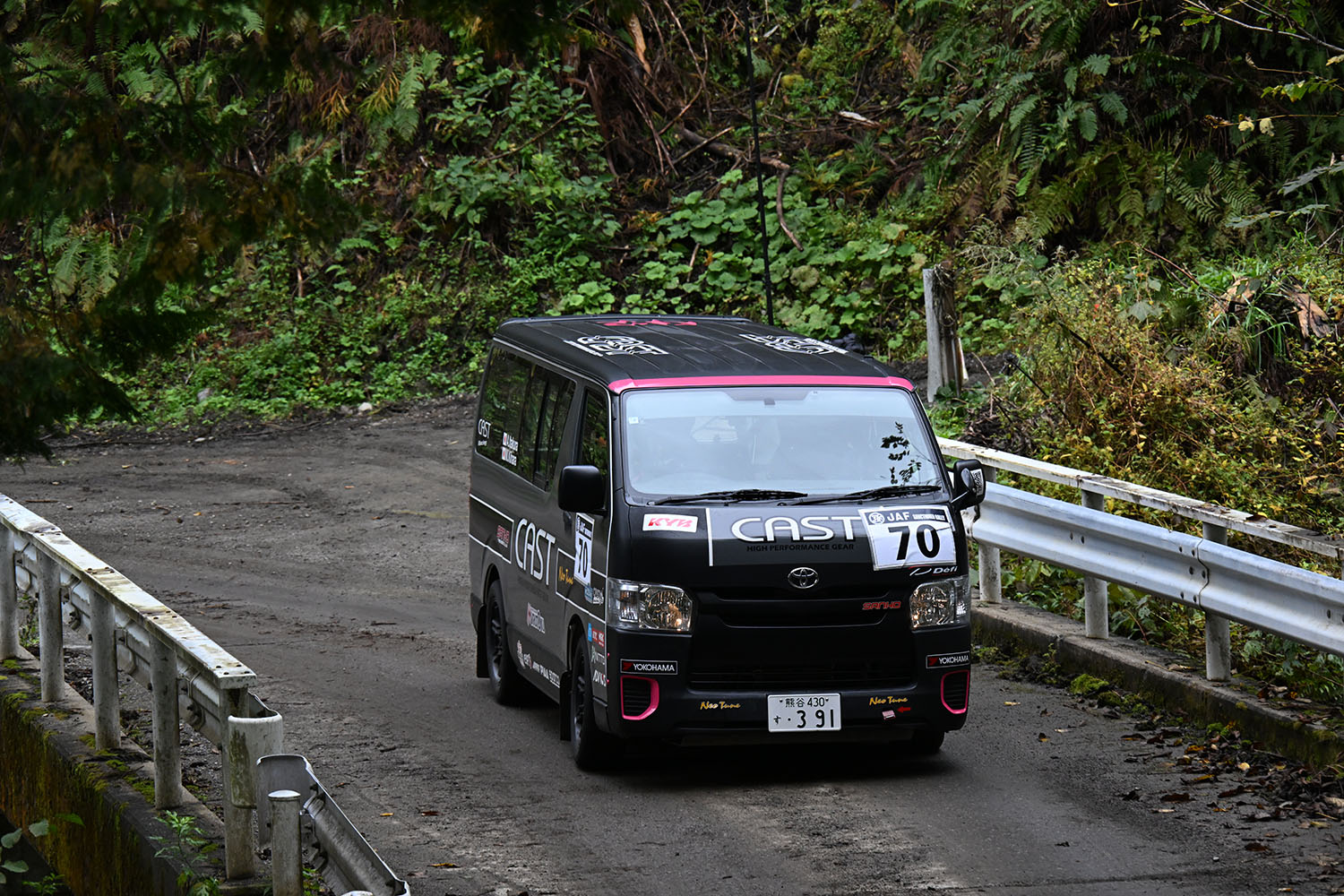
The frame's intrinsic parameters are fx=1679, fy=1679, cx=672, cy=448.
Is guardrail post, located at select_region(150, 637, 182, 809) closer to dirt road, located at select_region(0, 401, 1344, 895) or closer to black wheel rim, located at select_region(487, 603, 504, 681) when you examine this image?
dirt road, located at select_region(0, 401, 1344, 895)

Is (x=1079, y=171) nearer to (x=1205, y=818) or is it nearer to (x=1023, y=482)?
(x=1023, y=482)

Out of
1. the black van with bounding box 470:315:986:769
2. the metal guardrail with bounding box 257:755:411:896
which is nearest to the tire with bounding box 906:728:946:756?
the black van with bounding box 470:315:986:769

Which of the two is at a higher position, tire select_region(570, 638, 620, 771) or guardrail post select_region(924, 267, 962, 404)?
guardrail post select_region(924, 267, 962, 404)

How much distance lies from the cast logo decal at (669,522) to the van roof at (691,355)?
34.2 inches

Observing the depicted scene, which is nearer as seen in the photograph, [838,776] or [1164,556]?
[838,776]

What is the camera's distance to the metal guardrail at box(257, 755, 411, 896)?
190 inches

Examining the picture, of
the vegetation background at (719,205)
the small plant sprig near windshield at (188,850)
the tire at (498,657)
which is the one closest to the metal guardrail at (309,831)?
the small plant sprig near windshield at (188,850)

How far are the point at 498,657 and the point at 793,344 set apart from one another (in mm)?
2640

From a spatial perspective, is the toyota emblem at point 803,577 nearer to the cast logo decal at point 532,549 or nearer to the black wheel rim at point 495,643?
the cast logo decal at point 532,549

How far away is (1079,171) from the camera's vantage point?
772 inches

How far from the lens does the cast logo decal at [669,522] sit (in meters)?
8.05

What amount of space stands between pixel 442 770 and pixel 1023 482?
221 inches

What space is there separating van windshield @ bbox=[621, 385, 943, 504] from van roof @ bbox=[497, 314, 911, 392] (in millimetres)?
84

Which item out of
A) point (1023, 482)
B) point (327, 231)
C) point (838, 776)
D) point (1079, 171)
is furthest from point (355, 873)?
point (1079, 171)
